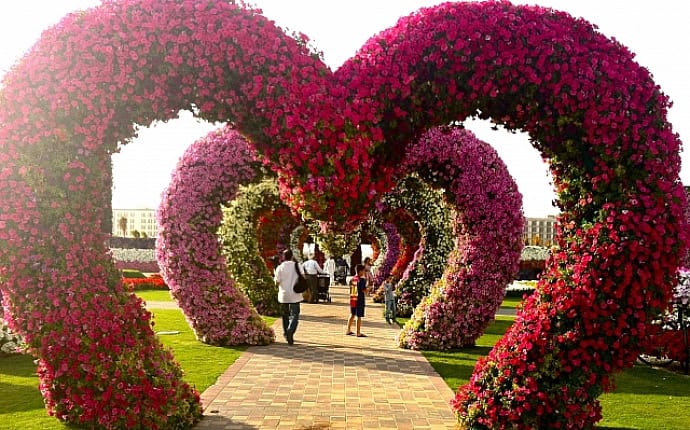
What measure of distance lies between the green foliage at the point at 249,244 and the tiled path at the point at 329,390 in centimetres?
366

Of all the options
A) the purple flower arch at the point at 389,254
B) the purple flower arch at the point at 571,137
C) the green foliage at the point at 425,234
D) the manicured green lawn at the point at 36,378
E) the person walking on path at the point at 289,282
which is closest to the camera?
the purple flower arch at the point at 571,137

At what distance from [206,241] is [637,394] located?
7013mm

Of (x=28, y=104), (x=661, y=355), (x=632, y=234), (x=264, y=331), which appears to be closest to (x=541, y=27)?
(x=632, y=234)

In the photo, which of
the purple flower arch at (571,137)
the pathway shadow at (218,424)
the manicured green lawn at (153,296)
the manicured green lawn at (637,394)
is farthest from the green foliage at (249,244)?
the purple flower arch at (571,137)

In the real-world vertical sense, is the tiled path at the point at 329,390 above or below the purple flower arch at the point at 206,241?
below

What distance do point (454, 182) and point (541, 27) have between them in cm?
545

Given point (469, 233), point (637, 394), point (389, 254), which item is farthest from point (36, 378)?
point (389, 254)

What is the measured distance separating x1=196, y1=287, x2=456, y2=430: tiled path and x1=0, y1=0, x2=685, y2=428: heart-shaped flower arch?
116 cm

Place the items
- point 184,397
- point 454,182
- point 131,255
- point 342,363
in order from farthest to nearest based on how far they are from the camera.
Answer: point 131,255 → point 454,182 → point 342,363 → point 184,397

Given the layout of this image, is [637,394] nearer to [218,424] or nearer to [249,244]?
[218,424]

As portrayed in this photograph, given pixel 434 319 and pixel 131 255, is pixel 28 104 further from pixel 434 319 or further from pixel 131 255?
pixel 131 255

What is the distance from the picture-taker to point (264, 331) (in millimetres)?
11781

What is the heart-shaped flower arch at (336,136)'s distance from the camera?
5387 millimetres

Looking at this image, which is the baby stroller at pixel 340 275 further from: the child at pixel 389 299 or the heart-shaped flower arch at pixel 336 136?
the heart-shaped flower arch at pixel 336 136
